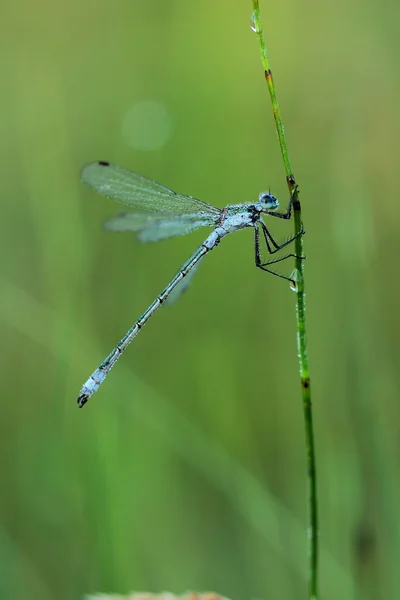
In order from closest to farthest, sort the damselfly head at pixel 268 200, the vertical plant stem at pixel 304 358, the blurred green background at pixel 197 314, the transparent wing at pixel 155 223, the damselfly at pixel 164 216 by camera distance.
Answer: the vertical plant stem at pixel 304 358
the blurred green background at pixel 197 314
the damselfly head at pixel 268 200
the damselfly at pixel 164 216
the transparent wing at pixel 155 223

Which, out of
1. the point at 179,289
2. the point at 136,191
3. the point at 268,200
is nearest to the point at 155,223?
the point at 136,191

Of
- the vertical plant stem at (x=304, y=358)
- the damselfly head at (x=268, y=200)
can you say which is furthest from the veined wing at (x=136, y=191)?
the vertical plant stem at (x=304, y=358)

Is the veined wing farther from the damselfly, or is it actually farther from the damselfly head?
the damselfly head

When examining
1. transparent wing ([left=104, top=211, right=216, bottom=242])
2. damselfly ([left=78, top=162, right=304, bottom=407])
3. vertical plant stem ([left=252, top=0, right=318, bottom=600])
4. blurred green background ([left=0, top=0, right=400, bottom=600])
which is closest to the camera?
vertical plant stem ([left=252, top=0, right=318, bottom=600])

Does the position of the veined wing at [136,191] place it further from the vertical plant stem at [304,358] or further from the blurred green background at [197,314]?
the vertical plant stem at [304,358]

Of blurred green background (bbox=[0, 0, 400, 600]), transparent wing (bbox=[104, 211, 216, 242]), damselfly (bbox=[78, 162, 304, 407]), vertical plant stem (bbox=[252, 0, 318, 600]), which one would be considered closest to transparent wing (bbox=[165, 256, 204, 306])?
damselfly (bbox=[78, 162, 304, 407])

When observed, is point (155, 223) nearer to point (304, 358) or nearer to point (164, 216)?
point (164, 216)

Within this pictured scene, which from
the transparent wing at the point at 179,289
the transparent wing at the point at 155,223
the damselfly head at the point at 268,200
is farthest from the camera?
the transparent wing at the point at 155,223
